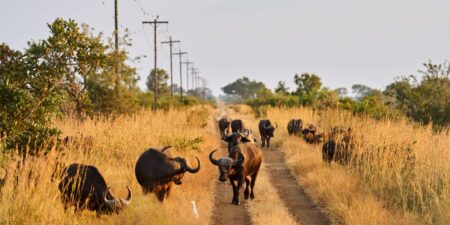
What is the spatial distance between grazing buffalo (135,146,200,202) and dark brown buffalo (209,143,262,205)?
0.98 m

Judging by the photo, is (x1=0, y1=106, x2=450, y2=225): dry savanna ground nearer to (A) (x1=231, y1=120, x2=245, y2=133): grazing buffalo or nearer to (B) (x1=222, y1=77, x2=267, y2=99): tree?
(A) (x1=231, y1=120, x2=245, y2=133): grazing buffalo

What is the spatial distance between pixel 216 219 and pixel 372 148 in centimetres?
485

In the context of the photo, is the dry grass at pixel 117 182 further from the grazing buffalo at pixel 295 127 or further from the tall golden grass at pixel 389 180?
the grazing buffalo at pixel 295 127

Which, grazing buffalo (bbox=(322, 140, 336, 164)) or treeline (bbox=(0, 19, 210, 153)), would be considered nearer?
treeline (bbox=(0, 19, 210, 153))

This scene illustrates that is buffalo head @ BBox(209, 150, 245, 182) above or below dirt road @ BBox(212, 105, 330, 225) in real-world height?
above

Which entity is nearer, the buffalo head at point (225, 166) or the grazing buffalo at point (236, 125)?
the buffalo head at point (225, 166)

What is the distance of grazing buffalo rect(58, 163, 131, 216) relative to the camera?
7.87 m

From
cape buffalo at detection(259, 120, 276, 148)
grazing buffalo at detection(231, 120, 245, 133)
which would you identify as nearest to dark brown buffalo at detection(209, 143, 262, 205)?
cape buffalo at detection(259, 120, 276, 148)

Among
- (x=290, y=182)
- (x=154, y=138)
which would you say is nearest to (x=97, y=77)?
(x=154, y=138)

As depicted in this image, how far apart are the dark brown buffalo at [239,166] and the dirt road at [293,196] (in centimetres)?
108

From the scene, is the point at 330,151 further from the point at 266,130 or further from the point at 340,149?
the point at 266,130

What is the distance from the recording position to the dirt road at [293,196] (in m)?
10.3

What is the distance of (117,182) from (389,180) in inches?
243

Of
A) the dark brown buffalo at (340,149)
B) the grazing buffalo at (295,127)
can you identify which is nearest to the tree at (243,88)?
the grazing buffalo at (295,127)
